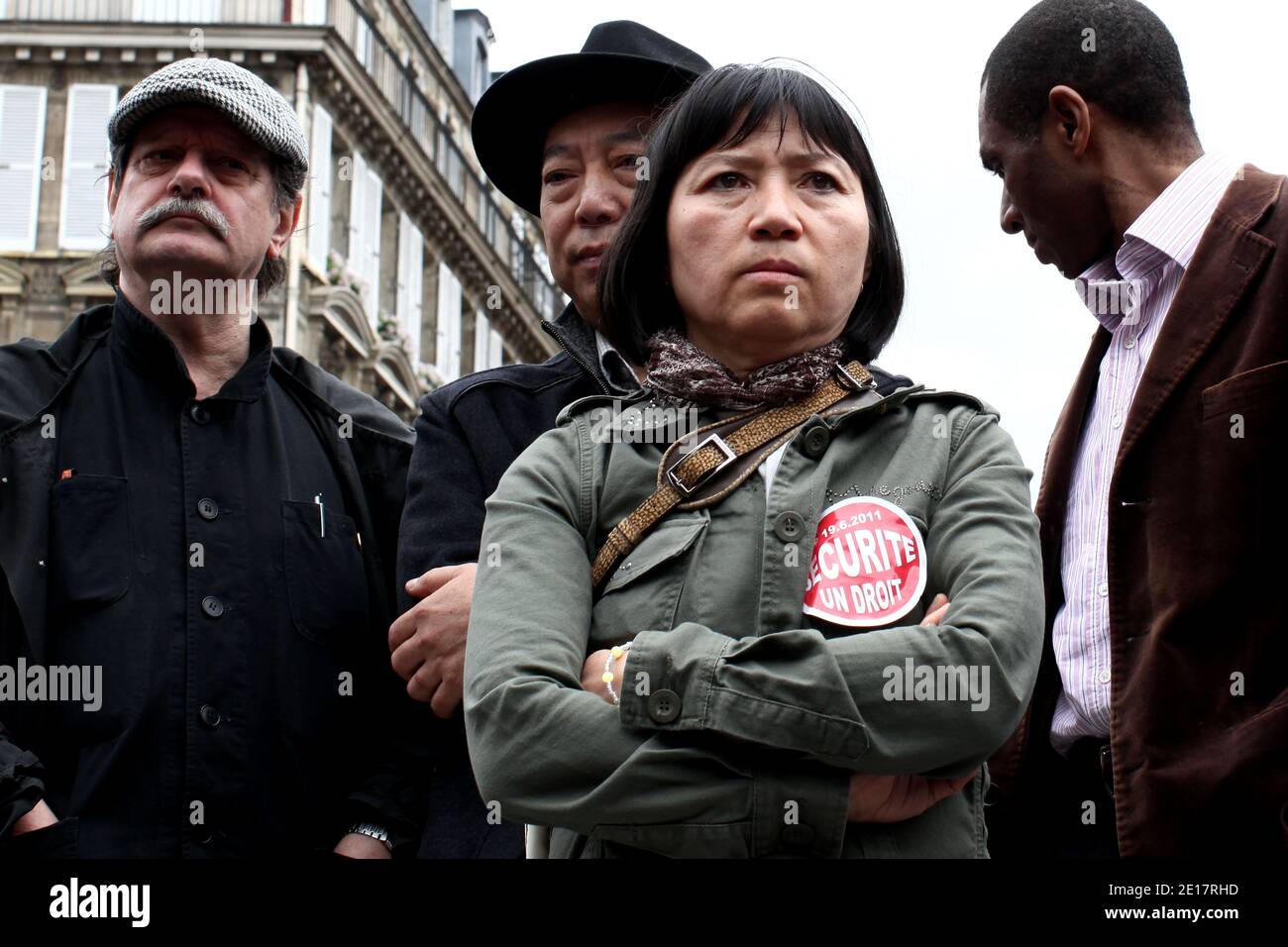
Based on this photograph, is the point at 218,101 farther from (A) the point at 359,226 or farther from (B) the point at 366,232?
(B) the point at 366,232

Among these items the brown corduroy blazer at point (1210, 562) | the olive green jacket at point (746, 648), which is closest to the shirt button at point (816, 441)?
the olive green jacket at point (746, 648)

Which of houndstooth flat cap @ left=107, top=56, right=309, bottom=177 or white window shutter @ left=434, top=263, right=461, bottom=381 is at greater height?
white window shutter @ left=434, top=263, right=461, bottom=381

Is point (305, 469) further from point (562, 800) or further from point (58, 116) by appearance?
point (58, 116)

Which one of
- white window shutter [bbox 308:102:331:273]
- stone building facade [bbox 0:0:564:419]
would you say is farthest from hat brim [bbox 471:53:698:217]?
white window shutter [bbox 308:102:331:273]

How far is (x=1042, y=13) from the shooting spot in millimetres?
5234

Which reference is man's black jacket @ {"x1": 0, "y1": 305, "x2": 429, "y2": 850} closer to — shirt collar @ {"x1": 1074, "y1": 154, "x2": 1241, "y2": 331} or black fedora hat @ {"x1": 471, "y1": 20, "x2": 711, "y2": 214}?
black fedora hat @ {"x1": 471, "y1": 20, "x2": 711, "y2": 214}

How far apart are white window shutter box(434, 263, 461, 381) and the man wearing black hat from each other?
29735mm

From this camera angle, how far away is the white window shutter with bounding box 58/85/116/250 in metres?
29.7

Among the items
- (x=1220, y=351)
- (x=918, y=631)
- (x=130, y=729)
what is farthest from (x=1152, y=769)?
(x=130, y=729)

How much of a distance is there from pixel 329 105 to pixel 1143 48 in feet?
88.5

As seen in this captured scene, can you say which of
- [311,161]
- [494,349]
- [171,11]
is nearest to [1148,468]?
[311,161]

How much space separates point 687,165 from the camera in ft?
11.3

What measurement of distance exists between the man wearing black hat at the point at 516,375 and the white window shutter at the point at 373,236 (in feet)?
87.5

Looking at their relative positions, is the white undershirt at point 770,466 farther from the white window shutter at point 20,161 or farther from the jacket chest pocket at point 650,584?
the white window shutter at point 20,161
